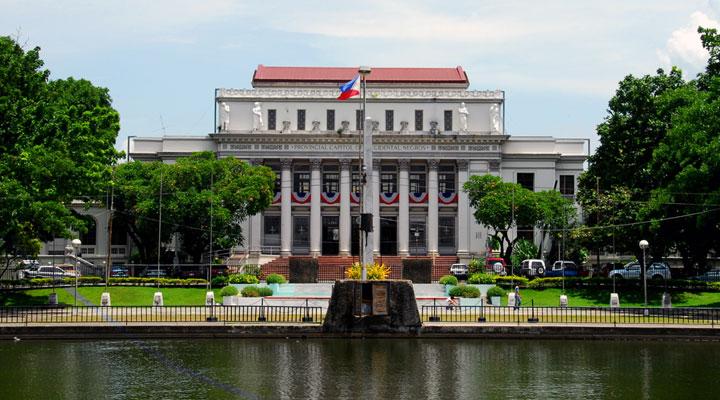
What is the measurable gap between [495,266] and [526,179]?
24.2 m

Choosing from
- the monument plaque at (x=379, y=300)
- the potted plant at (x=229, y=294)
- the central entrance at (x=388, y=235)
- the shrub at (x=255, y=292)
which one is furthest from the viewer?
the central entrance at (x=388, y=235)

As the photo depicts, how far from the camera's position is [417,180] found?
9669cm

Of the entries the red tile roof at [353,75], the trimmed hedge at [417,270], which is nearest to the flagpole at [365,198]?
the trimmed hedge at [417,270]

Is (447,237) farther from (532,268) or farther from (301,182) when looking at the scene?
(532,268)

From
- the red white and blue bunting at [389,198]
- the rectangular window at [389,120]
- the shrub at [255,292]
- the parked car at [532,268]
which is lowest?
the shrub at [255,292]

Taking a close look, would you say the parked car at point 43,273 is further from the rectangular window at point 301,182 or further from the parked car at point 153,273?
the rectangular window at point 301,182

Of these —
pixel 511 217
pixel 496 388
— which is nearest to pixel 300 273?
pixel 511 217

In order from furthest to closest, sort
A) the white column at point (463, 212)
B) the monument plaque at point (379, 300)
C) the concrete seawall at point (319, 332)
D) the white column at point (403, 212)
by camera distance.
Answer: the white column at point (403, 212), the white column at point (463, 212), the monument plaque at point (379, 300), the concrete seawall at point (319, 332)

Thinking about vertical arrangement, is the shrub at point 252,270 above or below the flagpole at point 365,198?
below

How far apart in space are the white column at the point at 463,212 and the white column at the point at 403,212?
4965 mm

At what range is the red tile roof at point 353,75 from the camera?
98.1 m

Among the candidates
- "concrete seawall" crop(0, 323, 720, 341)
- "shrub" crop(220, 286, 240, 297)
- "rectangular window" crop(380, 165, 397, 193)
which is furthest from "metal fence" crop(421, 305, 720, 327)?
"rectangular window" crop(380, 165, 397, 193)

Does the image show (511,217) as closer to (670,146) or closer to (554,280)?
(554,280)

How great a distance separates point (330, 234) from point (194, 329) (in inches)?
2140
